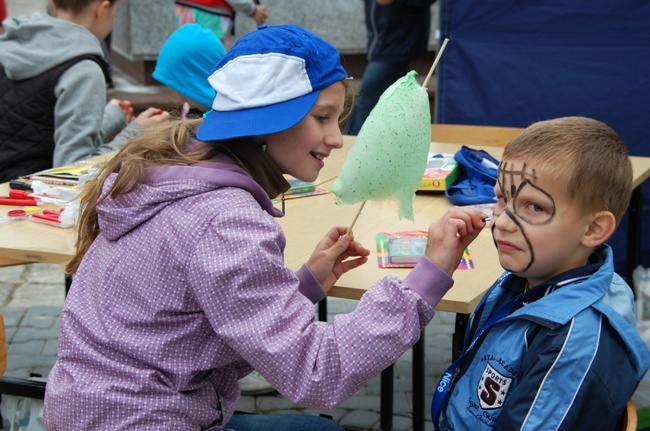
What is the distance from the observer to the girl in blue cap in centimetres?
157

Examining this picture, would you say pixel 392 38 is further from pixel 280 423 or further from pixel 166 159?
pixel 166 159

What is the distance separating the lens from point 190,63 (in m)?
3.98

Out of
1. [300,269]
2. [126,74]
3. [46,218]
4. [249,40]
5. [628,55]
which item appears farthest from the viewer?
[126,74]

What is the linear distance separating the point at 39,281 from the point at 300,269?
10.9ft

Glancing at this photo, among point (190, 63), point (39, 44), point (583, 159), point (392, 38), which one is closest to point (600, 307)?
point (583, 159)

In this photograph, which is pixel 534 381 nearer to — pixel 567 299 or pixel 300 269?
pixel 567 299

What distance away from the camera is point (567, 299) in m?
1.75

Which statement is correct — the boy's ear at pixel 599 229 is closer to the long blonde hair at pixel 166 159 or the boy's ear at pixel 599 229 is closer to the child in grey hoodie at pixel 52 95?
the long blonde hair at pixel 166 159

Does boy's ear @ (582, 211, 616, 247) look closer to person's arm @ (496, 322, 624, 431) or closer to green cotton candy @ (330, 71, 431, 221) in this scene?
person's arm @ (496, 322, 624, 431)

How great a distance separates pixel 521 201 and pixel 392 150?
1.05ft

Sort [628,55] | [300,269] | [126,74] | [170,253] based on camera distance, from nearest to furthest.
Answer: [170,253] → [300,269] → [628,55] → [126,74]

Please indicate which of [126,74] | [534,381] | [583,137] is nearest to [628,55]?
[583,137]

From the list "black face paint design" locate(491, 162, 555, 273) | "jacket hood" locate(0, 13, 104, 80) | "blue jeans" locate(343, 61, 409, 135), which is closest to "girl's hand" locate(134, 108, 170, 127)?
"jacket hood" locate(0, 13, 104, 80)

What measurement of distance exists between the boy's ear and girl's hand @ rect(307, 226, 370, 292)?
54 cm
